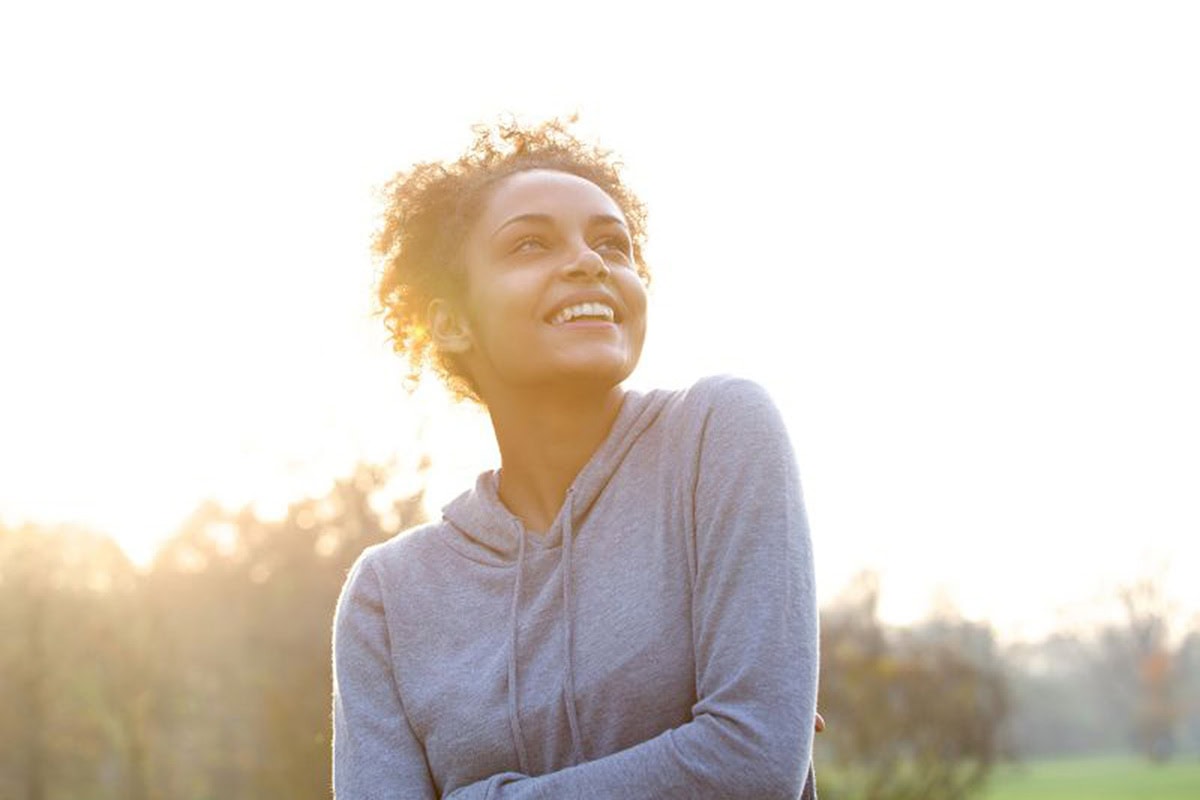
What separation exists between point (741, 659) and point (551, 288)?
794 millimetres

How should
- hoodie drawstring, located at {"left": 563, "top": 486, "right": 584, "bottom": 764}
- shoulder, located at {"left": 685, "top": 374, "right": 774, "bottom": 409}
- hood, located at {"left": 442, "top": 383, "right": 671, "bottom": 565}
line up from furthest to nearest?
hood, located at {"left": 442, "top": 383, "right": 671, "bottom": 565} → shoulder, located at {"left": 685, "top": 374, "right": 774, "bottom": 409} → hoodie drawstring, located at {"left": 563, "top": 486, "right": 584, "bottom": 764}

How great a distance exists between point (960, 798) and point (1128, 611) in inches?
1914

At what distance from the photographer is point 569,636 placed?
2.60 meters

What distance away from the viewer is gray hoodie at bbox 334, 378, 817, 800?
2355 mm

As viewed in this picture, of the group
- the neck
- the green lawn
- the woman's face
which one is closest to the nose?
the woman's face

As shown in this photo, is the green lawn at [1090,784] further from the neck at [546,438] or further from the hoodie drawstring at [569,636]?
the hoodie drawstring at [569,636]

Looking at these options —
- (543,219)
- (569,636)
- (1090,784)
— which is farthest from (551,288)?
(1090,784)

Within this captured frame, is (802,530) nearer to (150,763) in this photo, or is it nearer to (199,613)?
(199,613)

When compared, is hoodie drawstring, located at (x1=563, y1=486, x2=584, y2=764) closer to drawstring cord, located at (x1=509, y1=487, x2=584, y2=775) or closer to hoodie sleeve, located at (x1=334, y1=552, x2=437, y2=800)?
drawstring cord, located at (x1=509, y1=487, x2=584, y2=775)

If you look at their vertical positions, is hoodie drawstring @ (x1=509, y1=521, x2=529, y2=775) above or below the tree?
above

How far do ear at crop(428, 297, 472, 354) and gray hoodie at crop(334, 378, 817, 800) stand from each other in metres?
0.29

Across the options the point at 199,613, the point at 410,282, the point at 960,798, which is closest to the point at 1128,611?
the point at 960,798

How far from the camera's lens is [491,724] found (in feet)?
8.62

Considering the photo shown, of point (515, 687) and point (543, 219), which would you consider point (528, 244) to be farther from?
point (515, 687)
